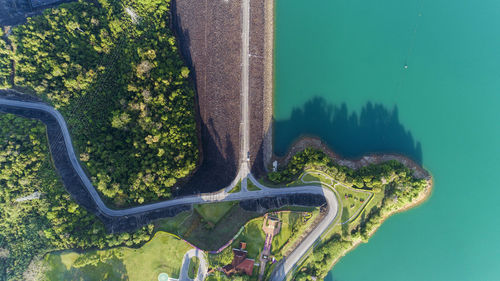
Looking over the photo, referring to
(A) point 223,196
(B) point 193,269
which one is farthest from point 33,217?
(A) point 223,196

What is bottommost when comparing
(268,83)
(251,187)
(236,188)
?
(236,188)

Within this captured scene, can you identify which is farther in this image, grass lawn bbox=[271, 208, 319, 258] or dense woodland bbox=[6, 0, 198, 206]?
grass lawn bbox=[271, 208, 319, 258]

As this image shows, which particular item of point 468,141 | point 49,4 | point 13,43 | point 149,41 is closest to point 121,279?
point 149,41

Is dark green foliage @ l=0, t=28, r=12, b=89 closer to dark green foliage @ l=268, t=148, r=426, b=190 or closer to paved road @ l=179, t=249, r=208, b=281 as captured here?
paved road @ l=179, t=249, r=208, b=281

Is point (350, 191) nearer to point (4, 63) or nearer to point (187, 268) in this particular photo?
point (187, 268)

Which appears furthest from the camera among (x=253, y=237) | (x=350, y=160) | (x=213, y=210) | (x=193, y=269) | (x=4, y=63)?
(x=350, y=160)

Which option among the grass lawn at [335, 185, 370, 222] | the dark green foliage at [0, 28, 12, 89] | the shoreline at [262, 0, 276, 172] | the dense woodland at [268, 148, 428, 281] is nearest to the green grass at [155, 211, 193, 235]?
the dense woodland at [268, 148, 428, 281]

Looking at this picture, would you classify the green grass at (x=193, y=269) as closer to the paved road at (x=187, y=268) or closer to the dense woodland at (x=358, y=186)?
the paved road at (x=187, y=268)
